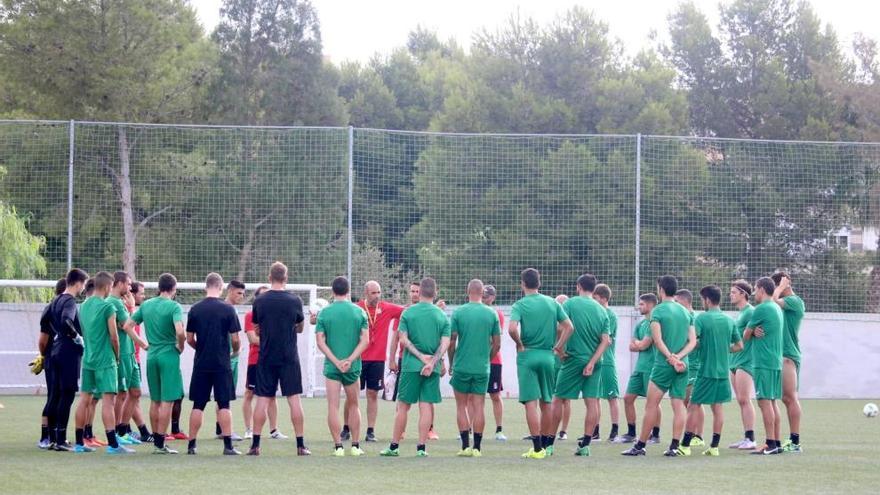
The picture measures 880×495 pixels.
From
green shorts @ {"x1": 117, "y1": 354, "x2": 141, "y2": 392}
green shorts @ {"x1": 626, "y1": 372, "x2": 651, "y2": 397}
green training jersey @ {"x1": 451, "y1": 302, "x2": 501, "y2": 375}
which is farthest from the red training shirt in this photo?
green shorts @ {"x1": 626, "y1": 372, "x2": 651, "y2": 397}

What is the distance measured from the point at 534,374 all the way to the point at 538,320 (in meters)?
0.56

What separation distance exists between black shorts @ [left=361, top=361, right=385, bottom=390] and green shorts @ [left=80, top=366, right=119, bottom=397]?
3296mm

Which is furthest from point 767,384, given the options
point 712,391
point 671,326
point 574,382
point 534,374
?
point 534,374

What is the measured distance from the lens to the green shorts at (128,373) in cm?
1425

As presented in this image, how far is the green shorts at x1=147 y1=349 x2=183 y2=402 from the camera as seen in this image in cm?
1351

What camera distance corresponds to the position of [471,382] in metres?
13.4

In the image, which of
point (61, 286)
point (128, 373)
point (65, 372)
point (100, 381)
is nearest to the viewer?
point (65, 372)

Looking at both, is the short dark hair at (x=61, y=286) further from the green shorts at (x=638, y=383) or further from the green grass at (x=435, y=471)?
the green shorts at (x=638, y=383)

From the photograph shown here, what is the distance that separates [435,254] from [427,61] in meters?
40.2

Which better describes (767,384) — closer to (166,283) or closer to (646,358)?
(646,358)

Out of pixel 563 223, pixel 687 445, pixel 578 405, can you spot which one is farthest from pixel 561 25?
pixel 687 445

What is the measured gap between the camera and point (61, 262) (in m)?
23.9

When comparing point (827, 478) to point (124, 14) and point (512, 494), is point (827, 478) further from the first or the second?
point (124, 14)

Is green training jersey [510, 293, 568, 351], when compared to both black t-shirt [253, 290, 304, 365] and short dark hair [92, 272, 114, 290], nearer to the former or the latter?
black t-shirt [253, 290, 304, 365]
